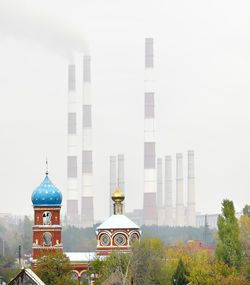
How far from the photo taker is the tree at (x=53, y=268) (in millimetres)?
42750

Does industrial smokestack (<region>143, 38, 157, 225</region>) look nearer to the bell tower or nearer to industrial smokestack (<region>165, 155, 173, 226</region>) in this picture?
industrial smokestack (<region>165, 155, 173, 226</region>)

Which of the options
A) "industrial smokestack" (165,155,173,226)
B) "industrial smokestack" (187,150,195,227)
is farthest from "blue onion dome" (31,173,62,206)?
"industrial smokestack" (165,155,173,226)

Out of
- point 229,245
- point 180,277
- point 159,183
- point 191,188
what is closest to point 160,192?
point 159,183

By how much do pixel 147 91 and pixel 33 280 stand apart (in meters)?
88.3

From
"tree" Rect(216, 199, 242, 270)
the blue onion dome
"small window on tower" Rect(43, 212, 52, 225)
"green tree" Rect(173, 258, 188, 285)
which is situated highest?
the blue onion dome

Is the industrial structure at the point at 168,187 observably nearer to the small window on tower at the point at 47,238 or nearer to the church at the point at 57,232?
the church at the point at 57,232

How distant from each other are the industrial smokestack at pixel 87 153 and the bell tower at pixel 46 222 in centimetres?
6474

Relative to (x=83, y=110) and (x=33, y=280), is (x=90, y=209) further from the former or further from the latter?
(x=33, y=280)

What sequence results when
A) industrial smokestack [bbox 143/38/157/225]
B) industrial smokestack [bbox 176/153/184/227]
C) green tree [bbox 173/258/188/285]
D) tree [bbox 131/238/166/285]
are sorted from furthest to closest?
1. industrial smokestack [bbox 176/153/184/227]
2. industrial smokestack [bbox 143/38/157/225]
3. tree [bbox 131/238/166/285]
4. green tree [bbox 173/258/188/285]

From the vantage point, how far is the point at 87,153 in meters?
113

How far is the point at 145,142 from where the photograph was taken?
10856cm

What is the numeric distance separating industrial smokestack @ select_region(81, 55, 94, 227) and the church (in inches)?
2445

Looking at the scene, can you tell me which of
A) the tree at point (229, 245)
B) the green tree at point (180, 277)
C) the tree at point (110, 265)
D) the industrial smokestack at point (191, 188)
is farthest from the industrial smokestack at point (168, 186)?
the green tree at point (180, 277)

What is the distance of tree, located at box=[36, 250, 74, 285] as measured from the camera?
42750mm
